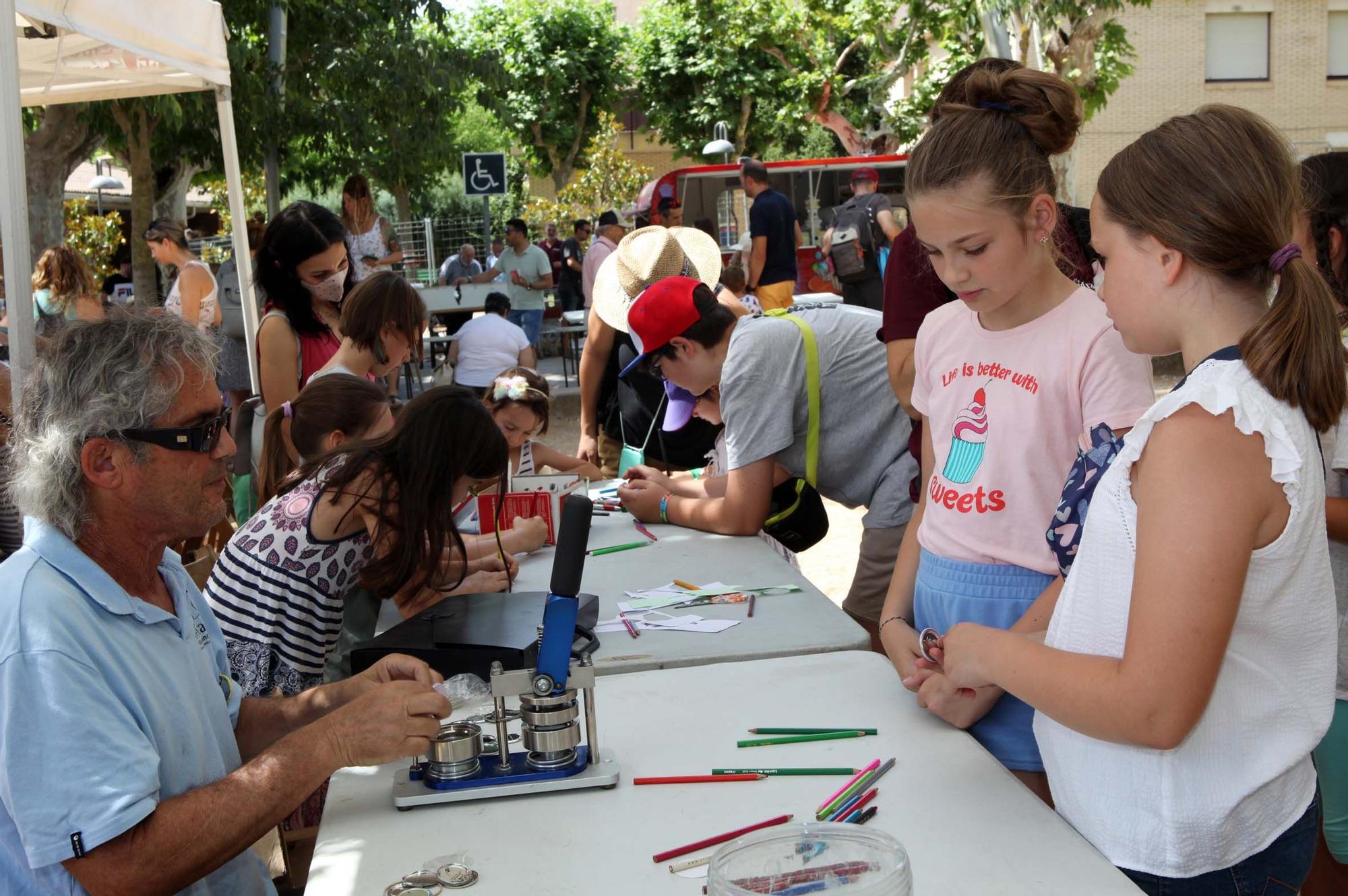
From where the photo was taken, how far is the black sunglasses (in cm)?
170

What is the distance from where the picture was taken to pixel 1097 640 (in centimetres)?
141

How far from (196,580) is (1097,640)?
3.17 meters

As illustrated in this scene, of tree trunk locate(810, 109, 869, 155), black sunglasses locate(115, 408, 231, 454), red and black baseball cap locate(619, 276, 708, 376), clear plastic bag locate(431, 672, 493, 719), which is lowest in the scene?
clear plastic bag locate(431, 672, 493, 719)

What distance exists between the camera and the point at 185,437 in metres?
1.74

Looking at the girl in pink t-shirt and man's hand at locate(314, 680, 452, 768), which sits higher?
the girl in pink t-shirt

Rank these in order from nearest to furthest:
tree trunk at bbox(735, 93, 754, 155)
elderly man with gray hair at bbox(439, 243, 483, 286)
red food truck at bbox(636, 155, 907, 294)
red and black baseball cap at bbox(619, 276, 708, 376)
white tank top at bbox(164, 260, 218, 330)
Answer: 1. red and black baseball cap at bbox(619, 276, 708, 376)
2. white tank top at bbox(164, 260, 218, 330)
3. elderly man with gray hair at bbox(439, 243, 483, 286)
4. red food truck at bbox(636, 155, 907, 294)
5. tree trunk at bbox(735, 93, 754, 155)

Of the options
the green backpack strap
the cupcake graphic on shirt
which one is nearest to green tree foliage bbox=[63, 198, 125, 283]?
the green backpack strap

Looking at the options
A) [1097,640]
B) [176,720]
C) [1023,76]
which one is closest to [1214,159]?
[1097,640]

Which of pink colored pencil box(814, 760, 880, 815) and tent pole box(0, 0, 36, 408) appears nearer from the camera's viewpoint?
pink colored pencil box(814, 760, 880, 815)

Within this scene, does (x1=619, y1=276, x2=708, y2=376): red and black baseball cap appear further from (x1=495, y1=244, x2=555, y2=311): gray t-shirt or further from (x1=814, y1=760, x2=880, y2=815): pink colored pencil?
(x1=495, y1=244, x2=555, y2=311): gray t-shirt

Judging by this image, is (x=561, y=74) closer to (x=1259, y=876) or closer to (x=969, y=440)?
(x=969, y=440)

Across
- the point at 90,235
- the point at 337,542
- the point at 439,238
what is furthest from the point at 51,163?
the point at 439,238

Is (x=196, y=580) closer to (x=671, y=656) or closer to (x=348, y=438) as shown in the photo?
(x=348, y=438)

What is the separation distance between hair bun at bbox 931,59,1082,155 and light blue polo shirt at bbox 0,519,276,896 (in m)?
1.52
